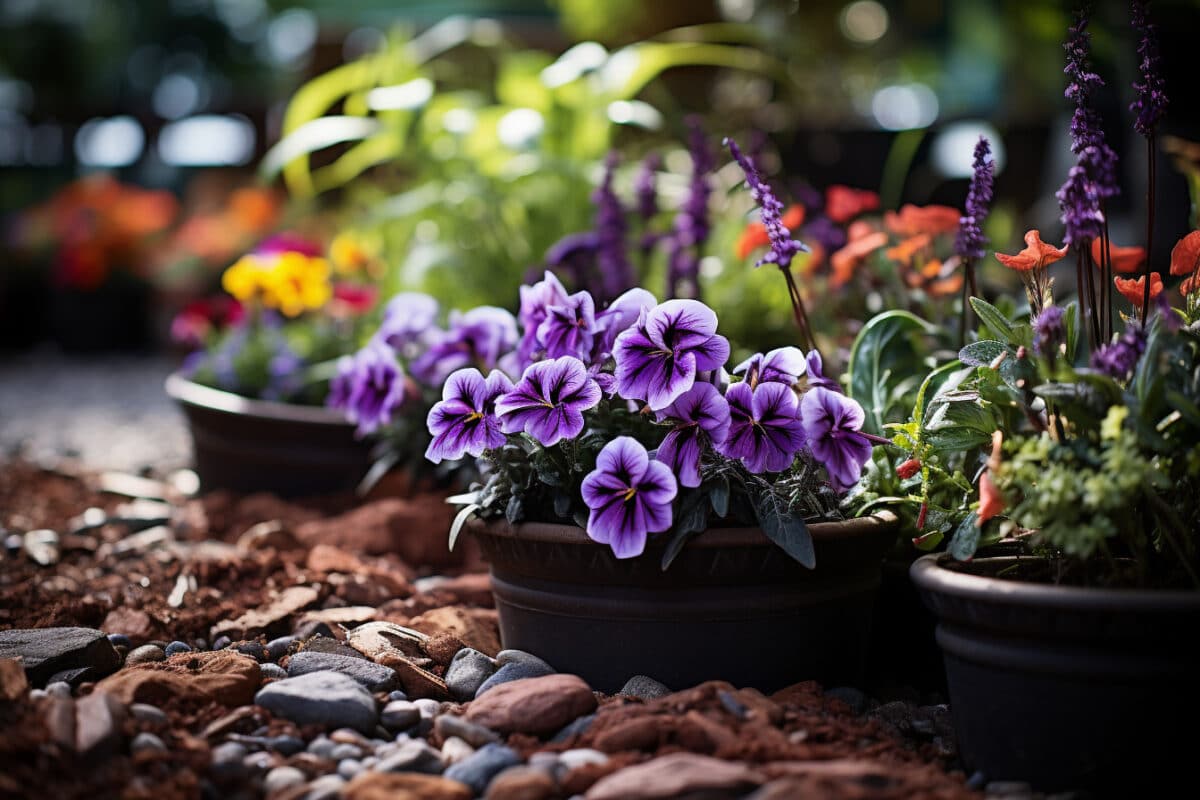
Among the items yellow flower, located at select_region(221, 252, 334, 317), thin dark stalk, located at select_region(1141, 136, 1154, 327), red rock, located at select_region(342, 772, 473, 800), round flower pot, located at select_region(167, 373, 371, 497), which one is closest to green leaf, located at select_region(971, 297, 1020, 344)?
thin dark stalk, located at select_region(1141, 136, 1154, 327)

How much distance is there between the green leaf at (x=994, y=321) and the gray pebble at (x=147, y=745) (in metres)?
1.09

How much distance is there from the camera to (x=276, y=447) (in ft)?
9.07

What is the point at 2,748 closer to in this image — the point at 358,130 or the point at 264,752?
the point at 264,752

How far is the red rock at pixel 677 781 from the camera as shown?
3.65ft

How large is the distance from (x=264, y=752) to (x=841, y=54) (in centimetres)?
449

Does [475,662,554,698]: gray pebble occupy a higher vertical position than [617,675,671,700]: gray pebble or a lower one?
higher

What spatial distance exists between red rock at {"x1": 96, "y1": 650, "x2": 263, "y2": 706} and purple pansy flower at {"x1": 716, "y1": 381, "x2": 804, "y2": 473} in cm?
67

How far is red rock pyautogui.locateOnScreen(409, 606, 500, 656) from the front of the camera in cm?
175

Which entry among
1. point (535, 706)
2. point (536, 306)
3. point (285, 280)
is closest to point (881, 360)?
point (536, 306)

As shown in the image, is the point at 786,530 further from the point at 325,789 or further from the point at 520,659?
the point at 325,789

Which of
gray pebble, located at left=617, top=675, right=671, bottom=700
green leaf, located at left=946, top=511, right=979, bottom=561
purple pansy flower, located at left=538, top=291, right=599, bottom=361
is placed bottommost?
gray pebble, located at left=617, top=675, right=671, bottom=700

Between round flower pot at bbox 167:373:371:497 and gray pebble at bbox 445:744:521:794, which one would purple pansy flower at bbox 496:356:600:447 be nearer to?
gray pebble at bbox 445:744:521:794

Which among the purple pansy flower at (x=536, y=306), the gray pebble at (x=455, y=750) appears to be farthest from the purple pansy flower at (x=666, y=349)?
the gray pebble at (x=455, y=750)

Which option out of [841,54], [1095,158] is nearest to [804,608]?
[1095,158]
